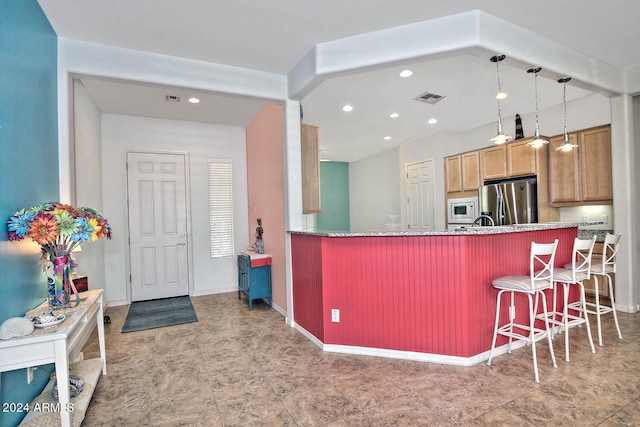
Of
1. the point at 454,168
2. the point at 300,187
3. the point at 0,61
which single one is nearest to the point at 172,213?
the point at 300,187

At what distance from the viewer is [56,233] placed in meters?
1.95

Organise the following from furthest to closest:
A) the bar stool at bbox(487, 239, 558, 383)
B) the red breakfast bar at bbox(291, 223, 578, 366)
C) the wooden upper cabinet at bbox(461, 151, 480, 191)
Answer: the wooden upper cabinet at bbox(461, 151, 480, 191) < the red breakfast bar at bbox(291, 223, 578, 366) < the bar stool at bbox(487, 239, 558, 383)

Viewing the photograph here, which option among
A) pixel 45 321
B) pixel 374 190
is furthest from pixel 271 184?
pixel 374 190

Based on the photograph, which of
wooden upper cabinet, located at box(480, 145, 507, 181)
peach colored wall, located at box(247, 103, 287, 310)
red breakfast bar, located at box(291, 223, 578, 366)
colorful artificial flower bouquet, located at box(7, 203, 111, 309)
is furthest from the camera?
wooden upper cabinet, located at box(480, 145, 507, 181)

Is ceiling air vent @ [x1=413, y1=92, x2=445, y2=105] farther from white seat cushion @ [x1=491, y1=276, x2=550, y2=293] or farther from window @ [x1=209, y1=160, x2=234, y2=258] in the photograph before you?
window @ [x1=209, y1=160, x2=234, y2=258]

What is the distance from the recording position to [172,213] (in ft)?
17.2

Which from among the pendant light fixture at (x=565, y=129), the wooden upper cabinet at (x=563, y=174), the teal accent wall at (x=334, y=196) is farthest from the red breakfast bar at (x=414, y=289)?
the teal accent wall at (x=334, y=196)

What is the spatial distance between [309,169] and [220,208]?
7.31ft

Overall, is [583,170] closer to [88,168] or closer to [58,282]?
[58,282]

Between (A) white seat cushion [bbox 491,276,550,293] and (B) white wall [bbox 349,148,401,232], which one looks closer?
(A) white seat cushion [bbox 491,276,550,293]

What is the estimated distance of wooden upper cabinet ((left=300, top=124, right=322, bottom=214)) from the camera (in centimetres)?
393

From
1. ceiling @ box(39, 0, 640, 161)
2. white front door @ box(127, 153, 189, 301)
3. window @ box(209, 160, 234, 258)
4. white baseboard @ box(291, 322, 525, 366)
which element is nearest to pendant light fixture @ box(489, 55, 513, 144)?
ceiling @ box(39, 0, 640, 161)

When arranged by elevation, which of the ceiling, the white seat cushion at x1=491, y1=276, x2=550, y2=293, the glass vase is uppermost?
the ceiling

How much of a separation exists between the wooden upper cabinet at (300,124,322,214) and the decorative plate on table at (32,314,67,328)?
2.53m
